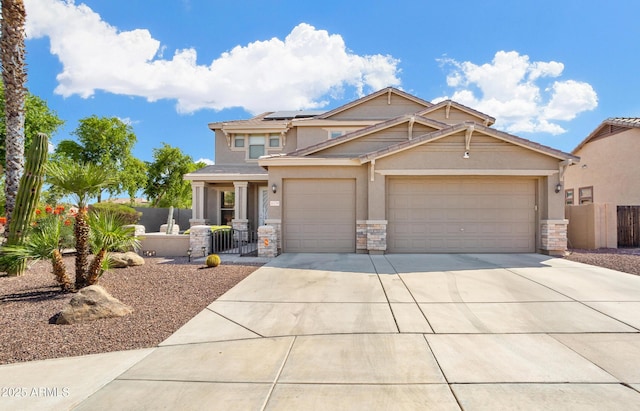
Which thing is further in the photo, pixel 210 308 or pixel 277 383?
pixel 210 308

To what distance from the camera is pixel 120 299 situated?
607cm

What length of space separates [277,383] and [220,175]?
513 inches

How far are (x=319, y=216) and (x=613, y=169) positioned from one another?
56.7 feet

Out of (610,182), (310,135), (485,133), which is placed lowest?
(610,182)

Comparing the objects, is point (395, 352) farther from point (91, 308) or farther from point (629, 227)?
point (629, 227)

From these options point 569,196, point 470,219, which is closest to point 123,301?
point 470,219

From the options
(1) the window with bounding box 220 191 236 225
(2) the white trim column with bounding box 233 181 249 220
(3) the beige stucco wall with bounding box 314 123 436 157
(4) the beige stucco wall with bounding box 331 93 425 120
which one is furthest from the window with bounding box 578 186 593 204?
(1) the window with bounding box 220 191 236 225

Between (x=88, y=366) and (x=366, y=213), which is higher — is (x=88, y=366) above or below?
below

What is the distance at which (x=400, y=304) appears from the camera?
18.5ft

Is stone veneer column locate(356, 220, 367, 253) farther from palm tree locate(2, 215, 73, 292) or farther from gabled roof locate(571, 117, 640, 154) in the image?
gabled roof locate(571, 117, 640, 154)

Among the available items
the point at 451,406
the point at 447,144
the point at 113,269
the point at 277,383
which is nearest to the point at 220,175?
the point at 113,269

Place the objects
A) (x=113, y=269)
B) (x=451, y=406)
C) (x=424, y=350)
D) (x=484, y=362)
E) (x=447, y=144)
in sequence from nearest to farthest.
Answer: (x=451, y=406) < (x=484, y=362) < (x=424, y=350) < (x=113, y=269) < (x=447, y=144)

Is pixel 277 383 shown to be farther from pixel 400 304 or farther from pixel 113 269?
pixel 113 269

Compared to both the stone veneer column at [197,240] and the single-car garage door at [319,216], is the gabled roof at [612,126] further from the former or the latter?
the stone veneer column at [197,240]
